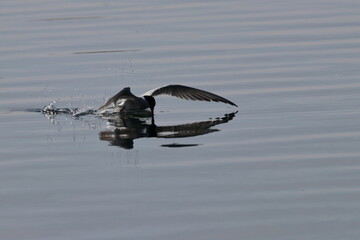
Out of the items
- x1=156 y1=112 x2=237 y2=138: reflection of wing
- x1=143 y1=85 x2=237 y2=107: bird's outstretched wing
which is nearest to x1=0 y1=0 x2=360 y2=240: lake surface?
x1=156 y1=112 x2=237 y2=138: reflection of wing

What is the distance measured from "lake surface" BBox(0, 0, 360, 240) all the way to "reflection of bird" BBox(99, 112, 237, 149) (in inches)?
0.9

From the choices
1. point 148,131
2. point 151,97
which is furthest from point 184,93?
point 148,131

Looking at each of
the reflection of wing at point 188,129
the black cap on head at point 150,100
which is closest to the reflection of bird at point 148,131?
the reflection of wing at point 188,129

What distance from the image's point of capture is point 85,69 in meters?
17.8

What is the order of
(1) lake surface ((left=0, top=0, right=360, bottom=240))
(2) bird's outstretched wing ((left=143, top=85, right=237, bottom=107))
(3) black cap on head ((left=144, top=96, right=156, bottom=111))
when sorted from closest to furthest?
(1) lake surface ((left=0, top=0, right=360, bottom=240)) < (3) black cap on head ((left=144, top=96, right=156, bottom=111)) < (2) bird's outstretched wing ((left=143, top=85, right=237, bottom=107))

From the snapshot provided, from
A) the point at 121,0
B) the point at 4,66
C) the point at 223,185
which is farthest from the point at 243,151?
the point at 121,0

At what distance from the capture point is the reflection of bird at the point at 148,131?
12.5 metres

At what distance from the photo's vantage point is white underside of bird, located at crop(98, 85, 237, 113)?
1452cm

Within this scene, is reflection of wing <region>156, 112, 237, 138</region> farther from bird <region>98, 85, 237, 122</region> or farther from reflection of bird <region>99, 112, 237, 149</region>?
bird <region>98, 85, 237, 122</region>

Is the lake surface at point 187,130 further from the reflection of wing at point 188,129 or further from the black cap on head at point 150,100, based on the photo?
the black cap on head at point 150,100

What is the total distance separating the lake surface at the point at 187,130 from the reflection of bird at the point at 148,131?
0.02m

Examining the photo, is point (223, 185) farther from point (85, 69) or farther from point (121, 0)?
point (121, 0)

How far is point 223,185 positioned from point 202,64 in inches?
323

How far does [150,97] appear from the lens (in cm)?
1448
